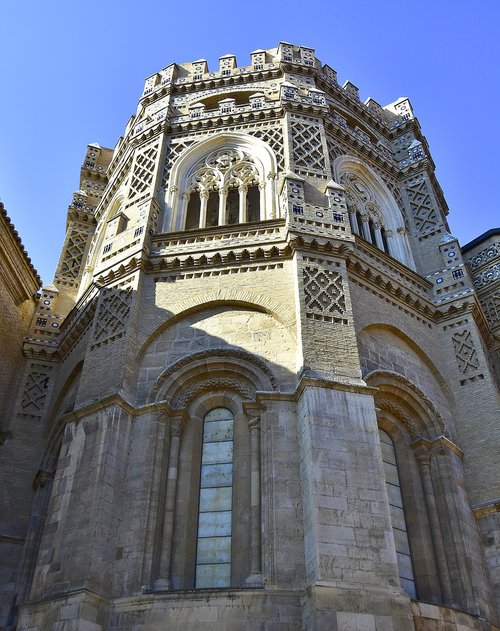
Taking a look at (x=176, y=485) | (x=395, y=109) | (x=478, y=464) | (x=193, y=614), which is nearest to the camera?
(x=193, y=614)

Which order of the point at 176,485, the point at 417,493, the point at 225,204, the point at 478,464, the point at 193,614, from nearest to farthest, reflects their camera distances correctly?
the point at 193,614 < the point at 176,485 < the point at 417,493 < the point at 478,464 < the point at 225,204

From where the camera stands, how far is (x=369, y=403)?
35.4ft

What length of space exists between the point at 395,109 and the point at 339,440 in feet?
51.0

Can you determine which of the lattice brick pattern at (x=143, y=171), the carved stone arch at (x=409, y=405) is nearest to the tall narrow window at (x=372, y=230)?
the carved stone arch at (x=409, y=405)

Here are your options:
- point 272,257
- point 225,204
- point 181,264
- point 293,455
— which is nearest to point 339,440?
point 293,455

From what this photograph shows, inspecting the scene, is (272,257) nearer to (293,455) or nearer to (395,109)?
(293,455)

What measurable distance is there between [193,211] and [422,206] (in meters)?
6.53

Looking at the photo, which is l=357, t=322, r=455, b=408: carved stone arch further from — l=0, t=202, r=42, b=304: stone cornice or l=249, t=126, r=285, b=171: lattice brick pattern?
l=0, t=202, r=42, b=304: stone cornice

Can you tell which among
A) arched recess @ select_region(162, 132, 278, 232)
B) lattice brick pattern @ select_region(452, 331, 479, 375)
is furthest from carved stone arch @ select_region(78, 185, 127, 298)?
lattice brick pattern @ select_region(452, 331, 479, 375)

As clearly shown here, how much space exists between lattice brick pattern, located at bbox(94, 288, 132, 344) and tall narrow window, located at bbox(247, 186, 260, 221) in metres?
4.38

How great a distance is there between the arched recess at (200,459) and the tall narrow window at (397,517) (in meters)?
2.61

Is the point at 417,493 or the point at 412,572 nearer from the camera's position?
the point at 412,572

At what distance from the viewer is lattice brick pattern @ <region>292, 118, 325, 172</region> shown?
15.8 m

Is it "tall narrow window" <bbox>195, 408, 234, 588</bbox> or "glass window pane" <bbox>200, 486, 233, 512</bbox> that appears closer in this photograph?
"tall narrow window" <bbox>195, 408, 234, 588</bbox>
